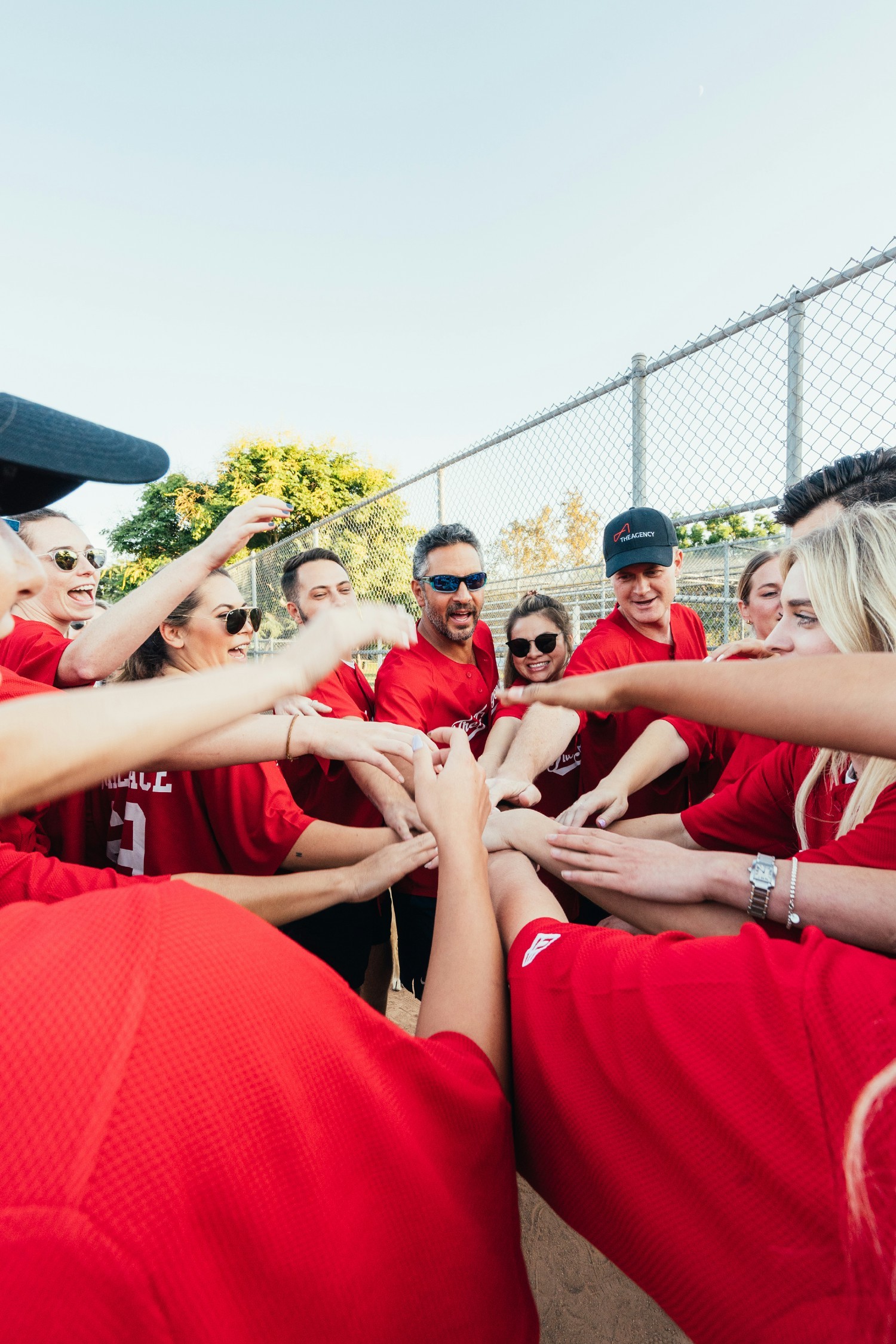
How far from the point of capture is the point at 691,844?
220 centimetres

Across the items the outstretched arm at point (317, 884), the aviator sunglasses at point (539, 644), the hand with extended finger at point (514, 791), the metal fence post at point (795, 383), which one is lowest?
the outstretched arm at point (317, 884)

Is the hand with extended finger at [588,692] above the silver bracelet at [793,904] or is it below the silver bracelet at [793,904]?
above

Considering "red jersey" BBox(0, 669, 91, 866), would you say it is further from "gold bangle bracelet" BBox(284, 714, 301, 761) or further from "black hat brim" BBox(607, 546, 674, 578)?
"black hat brim" BBox(607, 546, 674, 578)

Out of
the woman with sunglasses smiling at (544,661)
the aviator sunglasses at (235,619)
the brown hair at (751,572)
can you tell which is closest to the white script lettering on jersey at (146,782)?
the aviator sunglasses at (235,619)

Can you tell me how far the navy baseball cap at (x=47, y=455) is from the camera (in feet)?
3.89

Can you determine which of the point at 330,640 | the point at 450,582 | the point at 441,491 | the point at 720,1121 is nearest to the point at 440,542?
the point at 450,582

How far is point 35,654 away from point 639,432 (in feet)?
12.5

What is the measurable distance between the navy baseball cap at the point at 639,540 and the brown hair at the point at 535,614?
42cm

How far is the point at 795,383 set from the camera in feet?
12.4

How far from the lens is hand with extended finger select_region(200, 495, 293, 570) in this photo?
7.56ft

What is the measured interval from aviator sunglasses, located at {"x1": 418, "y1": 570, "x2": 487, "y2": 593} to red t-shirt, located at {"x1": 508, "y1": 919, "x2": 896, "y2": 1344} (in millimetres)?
2525

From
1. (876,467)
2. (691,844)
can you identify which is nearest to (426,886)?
(691,844)

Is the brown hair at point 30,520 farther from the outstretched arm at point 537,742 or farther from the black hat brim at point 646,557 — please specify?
the black hat brim at point 646,557

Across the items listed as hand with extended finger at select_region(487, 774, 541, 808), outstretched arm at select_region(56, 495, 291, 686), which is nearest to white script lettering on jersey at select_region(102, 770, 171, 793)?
outstretched arm at select_region(56, 495, 291, 686)
